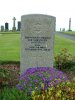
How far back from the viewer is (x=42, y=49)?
12.3 meters

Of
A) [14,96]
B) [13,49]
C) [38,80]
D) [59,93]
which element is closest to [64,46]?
[13,49]

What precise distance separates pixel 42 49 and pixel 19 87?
3243 millimetres

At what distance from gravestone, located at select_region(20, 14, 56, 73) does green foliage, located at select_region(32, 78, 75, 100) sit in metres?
3.73

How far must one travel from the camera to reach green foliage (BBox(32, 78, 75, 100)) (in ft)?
24.4

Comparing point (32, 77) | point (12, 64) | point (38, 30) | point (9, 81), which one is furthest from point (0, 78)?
point (12, 64)

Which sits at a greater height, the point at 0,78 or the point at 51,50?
the point at 51,50

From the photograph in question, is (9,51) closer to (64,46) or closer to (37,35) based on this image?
(64,46)

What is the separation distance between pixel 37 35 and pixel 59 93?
4889mm

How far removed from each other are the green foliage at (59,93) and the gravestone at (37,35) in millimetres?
3733

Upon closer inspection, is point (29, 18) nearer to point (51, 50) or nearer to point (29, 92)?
point (51, 50)

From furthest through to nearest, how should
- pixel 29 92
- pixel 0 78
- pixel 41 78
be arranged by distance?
1. pixel 0 78
2. pixel 41 78
3. pixel 29 92

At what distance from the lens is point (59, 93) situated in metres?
7.52

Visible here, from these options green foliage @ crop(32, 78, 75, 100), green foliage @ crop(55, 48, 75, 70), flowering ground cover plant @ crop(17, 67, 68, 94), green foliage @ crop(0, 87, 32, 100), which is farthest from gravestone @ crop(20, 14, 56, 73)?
green foliage @ crop(0, 87, 32, 100)

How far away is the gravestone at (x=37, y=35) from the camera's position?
40.0ft
